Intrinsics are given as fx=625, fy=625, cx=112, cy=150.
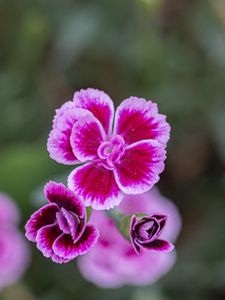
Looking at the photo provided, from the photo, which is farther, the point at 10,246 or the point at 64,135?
the point at 10,246

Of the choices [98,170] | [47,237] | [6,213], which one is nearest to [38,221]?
[47,237]

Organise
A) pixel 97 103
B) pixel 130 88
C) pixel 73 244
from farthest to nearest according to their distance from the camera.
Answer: pixel 130 88 → pixel 97 103 → pixel 73 244

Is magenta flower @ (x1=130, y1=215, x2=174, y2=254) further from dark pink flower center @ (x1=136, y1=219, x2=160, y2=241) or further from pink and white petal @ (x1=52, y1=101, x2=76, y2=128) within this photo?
pink and white petal @ (x1=52, y1=101, x2=76, y2=128)

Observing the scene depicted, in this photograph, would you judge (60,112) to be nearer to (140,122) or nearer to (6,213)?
(140,122)

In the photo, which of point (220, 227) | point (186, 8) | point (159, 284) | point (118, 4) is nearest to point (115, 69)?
point (118, 4)

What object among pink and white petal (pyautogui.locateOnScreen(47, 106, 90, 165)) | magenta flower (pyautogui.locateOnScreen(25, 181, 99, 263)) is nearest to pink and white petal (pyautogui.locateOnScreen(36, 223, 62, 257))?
magenta flower (pyautogui.locateOnScreen(25, 181, 99, 263))

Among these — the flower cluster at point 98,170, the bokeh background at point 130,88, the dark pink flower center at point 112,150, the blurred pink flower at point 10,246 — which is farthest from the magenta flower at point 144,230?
the bokeh background at point 130,88
